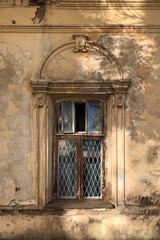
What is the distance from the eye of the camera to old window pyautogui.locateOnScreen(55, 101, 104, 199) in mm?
4297

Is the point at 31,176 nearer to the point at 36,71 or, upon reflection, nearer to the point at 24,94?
the point at 24,94

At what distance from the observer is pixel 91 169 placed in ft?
14.1

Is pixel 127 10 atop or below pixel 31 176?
atop

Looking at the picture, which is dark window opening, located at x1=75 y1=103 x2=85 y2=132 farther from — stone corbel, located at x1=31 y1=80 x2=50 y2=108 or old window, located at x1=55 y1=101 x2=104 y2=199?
stone corbel, located at x1=31 y1=80 x2=50 y2=108

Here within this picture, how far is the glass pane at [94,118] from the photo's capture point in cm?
435

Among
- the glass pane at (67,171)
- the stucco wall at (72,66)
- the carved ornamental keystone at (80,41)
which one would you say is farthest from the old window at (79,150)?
the carved ornamental keystone at (80,41)

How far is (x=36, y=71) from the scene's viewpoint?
4145 mm

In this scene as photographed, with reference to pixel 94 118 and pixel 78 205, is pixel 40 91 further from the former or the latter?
pixel 78 205

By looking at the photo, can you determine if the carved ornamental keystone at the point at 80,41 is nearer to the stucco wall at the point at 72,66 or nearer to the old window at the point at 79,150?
the stucco wall at the point at 72,66

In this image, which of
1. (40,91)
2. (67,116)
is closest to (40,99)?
(40,91)

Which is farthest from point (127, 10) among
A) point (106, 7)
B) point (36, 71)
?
point (36, 71)

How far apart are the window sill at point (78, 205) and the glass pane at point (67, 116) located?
1206 millimetres

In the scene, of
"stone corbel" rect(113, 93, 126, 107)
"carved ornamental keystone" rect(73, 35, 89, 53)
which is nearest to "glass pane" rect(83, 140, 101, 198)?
"stone corbel" rect(113, 93, 126, 107)

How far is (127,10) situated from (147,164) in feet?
8.27
